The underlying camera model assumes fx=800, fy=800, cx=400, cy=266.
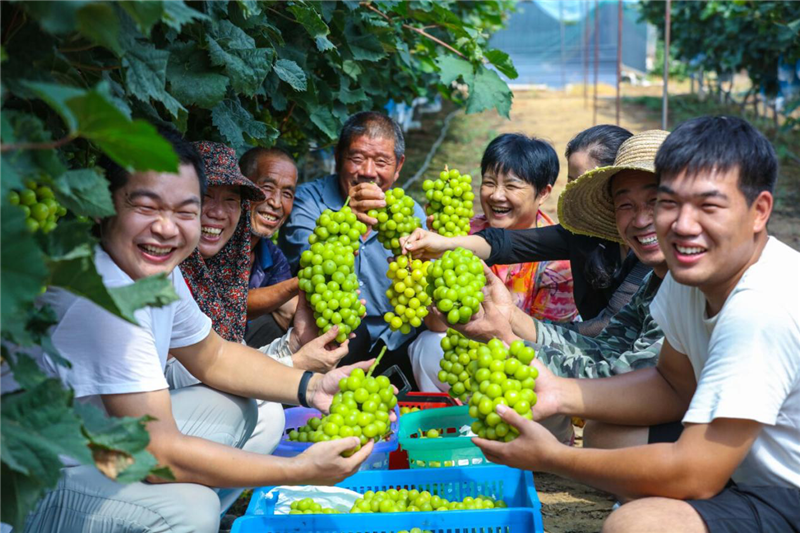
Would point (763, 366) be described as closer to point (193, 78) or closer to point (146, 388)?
point (146, 388)

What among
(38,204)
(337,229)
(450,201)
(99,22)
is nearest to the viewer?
(99,22)

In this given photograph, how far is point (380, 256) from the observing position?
5.09 m

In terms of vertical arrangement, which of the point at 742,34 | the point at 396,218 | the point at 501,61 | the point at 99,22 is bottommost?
the point at 396,218

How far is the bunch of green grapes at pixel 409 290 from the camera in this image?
3.89 metres

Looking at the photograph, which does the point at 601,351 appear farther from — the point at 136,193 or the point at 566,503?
the point at 136,193

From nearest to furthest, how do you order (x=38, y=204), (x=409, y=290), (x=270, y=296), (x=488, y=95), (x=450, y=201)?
(x=38, y=204)
(x=409, y=290)
(x=450, y=201)
(x=270, y=296)
(x=488, y=95)

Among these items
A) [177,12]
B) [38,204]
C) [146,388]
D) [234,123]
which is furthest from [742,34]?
[38,204]

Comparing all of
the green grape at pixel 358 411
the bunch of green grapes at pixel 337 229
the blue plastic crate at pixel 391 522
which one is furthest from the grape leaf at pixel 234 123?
the blue plastic crate at pixel 391 522

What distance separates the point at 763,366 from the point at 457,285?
4.05ft

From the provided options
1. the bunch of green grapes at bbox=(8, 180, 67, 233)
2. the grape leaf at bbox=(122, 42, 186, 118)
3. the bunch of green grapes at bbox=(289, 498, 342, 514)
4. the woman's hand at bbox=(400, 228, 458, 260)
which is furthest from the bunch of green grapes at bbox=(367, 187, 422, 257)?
the bunch of green grapes at bbox=(8, 180, 67, 233)

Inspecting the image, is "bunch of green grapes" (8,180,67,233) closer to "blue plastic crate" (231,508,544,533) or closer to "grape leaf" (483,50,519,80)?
"blue plastic crate" (231,508,544,533)

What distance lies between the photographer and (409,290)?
3.89 meters

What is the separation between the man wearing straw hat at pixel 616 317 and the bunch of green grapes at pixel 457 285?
148 mm

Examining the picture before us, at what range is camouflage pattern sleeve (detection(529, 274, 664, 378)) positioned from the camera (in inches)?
134
